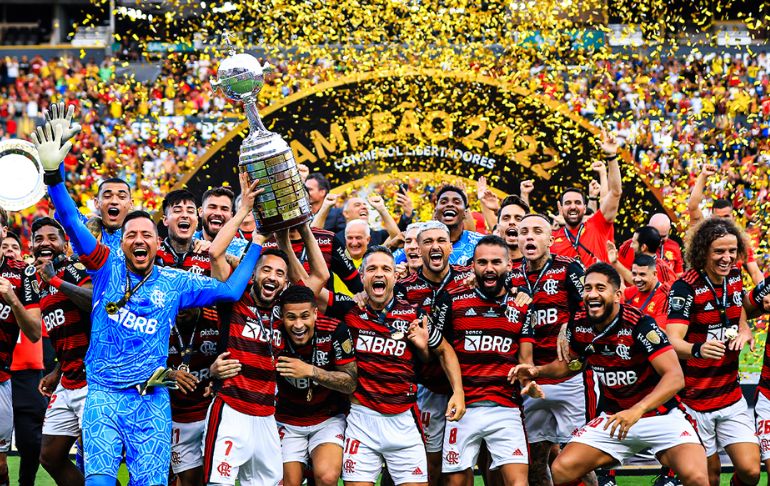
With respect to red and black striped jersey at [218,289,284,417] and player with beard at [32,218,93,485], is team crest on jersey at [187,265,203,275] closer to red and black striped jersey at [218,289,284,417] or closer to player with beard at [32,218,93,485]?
red and black striped jersey at [218,289,284,417]

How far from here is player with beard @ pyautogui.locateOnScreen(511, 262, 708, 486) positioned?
664 cm

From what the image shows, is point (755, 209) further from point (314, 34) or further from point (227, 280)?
point (227, 280)

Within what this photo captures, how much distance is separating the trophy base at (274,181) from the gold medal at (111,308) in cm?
99

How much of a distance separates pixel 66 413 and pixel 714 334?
4.44 metres

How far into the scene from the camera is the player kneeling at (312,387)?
6.71 metres

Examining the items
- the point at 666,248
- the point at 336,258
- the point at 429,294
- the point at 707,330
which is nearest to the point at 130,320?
the point at 336,258

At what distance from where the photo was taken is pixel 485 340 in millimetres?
7059

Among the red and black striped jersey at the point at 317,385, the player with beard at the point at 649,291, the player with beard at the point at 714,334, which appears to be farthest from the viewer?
the player with beard at the point at 649,291

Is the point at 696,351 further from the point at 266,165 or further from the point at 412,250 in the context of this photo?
the point at 266,165

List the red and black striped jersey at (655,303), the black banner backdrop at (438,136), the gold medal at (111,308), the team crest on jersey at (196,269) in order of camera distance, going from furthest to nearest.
Answer: the black banner backdrop at (438,136)
the red and black striped jersey at (655,303)
the team crest on jersey at (196,269)
the gold medal at (111,308)

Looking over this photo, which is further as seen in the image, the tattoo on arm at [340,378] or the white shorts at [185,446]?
the white shorts at [185,446]

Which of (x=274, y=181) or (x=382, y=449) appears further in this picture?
(x=382, y=449)

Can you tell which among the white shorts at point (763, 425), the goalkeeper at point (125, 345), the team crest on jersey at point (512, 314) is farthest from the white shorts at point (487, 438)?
the goalkeeper at point (125, 345)

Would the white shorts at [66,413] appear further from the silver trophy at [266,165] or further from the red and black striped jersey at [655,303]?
the red and black striped jersey at [655,303]
